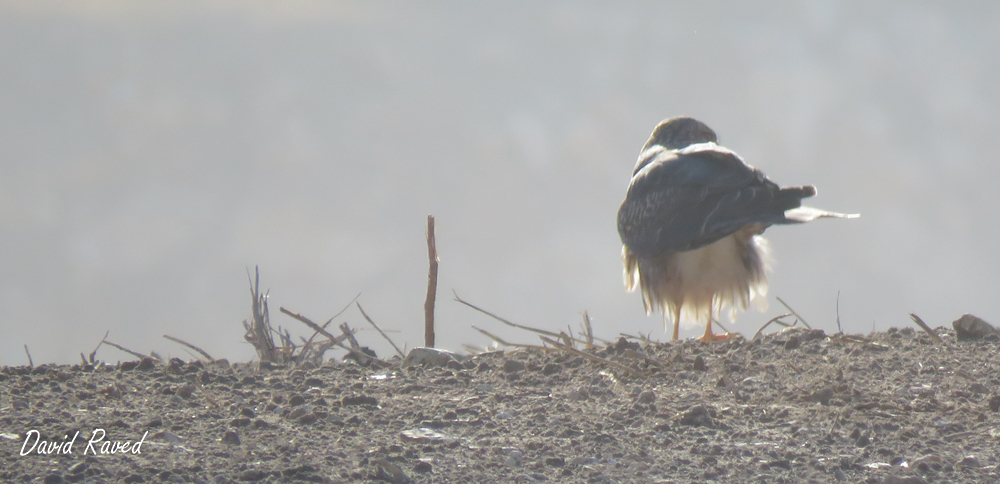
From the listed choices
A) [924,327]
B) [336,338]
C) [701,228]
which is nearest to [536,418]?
[336,338]

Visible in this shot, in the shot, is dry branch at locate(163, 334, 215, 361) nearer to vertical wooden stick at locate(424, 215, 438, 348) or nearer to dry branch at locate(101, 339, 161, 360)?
dry branch at locate(101, 339, 161, 360)

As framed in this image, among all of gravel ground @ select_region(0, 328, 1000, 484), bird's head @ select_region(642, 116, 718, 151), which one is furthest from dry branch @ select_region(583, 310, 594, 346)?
bird's head @ select_region(642, 116, 718, 151)

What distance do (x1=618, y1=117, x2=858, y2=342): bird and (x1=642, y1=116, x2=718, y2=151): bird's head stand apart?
3.05 feet

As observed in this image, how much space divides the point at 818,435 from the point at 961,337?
5.38 ft

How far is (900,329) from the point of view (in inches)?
177

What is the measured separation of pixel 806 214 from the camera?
5309mm

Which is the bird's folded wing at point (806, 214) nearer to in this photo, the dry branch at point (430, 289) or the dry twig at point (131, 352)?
the dry branch at point (430, 289)

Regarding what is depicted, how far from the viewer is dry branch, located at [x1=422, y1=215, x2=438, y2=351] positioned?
476cm

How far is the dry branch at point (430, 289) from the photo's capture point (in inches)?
187

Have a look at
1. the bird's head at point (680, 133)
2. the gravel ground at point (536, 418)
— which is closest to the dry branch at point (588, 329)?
the gravel ground at point (536, 418)

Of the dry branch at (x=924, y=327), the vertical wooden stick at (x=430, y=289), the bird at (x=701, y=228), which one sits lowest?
the dry branch at (x=924, y=327)

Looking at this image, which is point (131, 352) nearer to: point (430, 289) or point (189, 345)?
point (189, 345)

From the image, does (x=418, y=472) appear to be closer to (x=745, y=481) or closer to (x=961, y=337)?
(x=745, y=481)

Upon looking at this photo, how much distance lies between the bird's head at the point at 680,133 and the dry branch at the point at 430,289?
108 inches
